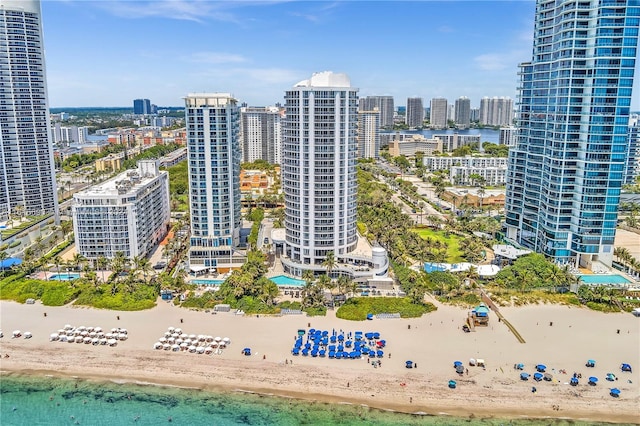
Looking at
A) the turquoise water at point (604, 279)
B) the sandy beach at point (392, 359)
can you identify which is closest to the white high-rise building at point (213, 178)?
the sandy beach at point (392, 359)

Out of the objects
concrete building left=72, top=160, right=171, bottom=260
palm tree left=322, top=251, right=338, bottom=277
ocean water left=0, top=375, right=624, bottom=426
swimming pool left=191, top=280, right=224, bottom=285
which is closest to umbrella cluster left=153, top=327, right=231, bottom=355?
ocean water left=0, top=375, right=624, bottom=426

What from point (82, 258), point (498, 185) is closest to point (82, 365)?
point (82, 258)

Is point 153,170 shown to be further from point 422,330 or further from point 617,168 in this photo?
point 617,168

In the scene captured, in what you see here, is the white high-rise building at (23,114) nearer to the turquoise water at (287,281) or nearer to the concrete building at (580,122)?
the turquoise water at (287,281)

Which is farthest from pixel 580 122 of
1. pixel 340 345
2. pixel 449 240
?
pixel 340 345

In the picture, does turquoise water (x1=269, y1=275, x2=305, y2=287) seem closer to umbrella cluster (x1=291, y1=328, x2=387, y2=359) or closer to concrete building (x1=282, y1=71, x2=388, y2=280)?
concrete building (x1=282, y1=71, x2=388, y2=280)

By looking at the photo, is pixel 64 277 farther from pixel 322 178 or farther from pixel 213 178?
pixel 322 178
